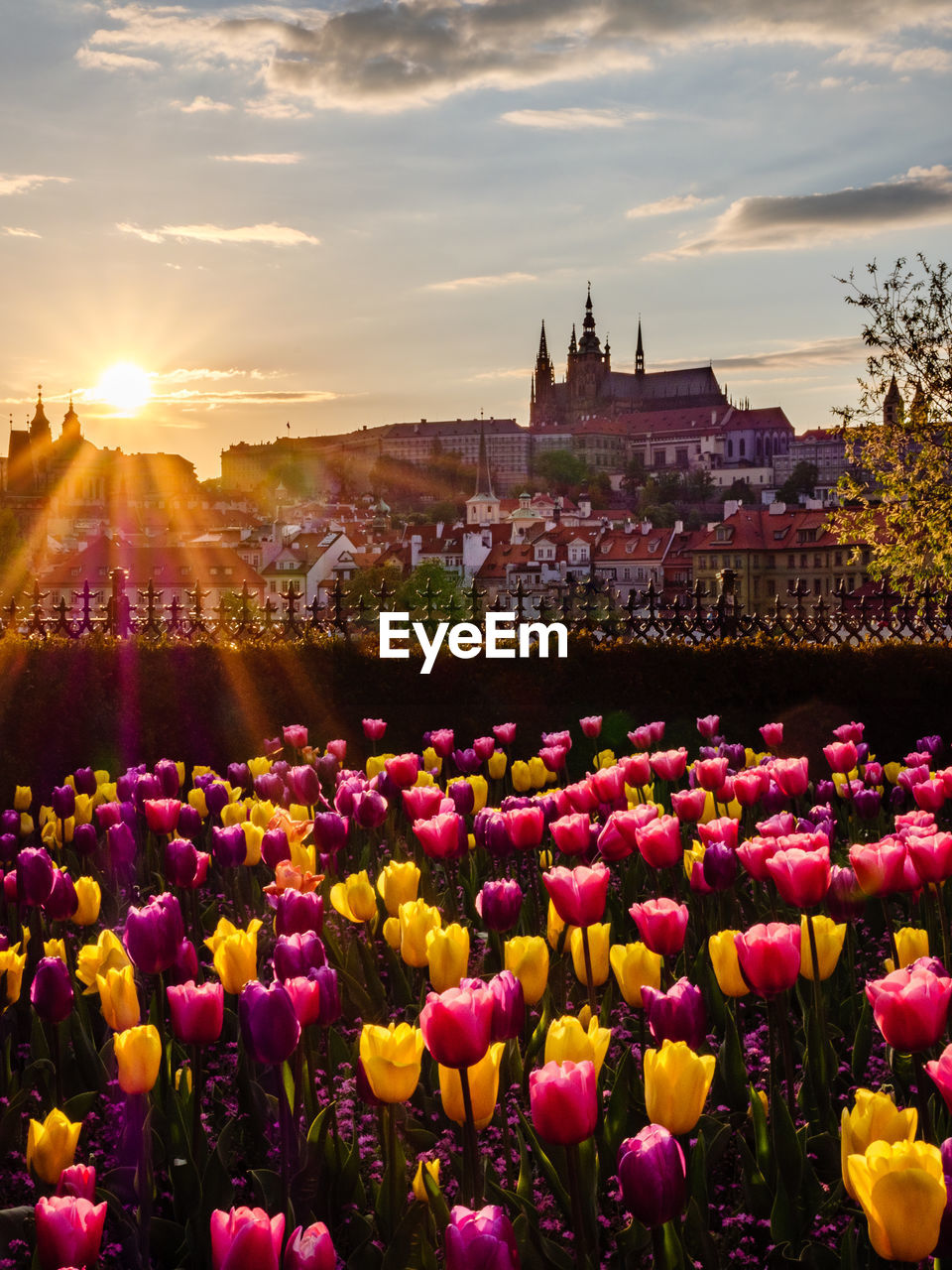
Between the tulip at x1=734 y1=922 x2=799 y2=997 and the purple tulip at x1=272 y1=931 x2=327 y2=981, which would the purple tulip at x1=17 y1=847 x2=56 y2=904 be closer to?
the purple tulip at x1=272 y1=931 x2=327 y2=981

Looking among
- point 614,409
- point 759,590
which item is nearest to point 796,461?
point 614,409

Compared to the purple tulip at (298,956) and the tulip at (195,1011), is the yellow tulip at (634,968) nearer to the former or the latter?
the purple tulip at (298,956)

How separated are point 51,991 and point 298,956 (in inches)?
24.8

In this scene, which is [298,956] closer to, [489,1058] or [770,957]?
[489,1058]

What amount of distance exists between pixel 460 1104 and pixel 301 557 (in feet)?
283

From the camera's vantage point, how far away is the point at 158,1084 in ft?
9.06

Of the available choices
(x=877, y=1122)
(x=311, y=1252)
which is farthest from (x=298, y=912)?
(x=877, y=1122)

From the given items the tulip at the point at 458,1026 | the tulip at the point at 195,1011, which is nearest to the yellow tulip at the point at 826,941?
the tulip at the point at 458,1026

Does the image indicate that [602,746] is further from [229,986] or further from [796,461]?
[796,461]

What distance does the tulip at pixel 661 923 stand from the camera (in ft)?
8.30

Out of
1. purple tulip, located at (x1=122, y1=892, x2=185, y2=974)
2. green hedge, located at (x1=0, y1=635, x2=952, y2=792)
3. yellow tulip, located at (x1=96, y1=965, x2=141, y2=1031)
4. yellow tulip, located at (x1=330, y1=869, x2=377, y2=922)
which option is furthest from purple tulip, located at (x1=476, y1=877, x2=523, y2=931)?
green hedge, located at (x1=0, y1=635, x2=952, y2=792)

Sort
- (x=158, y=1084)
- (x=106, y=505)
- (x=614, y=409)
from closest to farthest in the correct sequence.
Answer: (x=158, y=1084), (x=106, y=505), (x=614, y=409)

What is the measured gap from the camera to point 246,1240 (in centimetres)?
146

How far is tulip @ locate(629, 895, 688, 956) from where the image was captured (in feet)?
8.30
